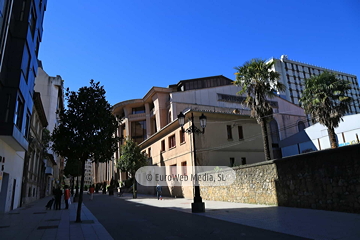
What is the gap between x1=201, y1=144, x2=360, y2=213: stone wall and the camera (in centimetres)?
965

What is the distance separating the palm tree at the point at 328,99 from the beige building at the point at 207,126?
635 cm

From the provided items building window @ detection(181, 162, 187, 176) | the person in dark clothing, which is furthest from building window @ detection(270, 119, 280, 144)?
the person in dark clothing

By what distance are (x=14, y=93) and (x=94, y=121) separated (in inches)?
243

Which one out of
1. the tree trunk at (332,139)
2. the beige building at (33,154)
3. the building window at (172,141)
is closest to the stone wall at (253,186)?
the building window at (172,141)

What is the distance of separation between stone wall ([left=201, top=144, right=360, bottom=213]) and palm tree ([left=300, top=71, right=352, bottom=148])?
35.7ft

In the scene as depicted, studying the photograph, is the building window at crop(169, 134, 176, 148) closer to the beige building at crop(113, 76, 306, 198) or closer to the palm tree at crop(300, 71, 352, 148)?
the beige building at crop(113, 76, 306, 198)

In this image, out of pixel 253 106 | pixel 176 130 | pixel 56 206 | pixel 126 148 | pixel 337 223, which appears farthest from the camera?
pixel 126 148

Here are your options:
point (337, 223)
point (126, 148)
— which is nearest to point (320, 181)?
point (337, 223)

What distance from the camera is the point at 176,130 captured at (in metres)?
26.2

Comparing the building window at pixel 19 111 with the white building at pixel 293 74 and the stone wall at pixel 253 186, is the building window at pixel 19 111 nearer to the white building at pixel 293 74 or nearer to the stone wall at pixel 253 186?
the stone wall at pixel 253 186

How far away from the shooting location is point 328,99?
73.0 feet

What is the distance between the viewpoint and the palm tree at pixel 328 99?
2194 centimetres

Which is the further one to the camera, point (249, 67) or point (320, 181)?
point (249, 67)

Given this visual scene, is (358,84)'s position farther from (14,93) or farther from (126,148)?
(14,93)
